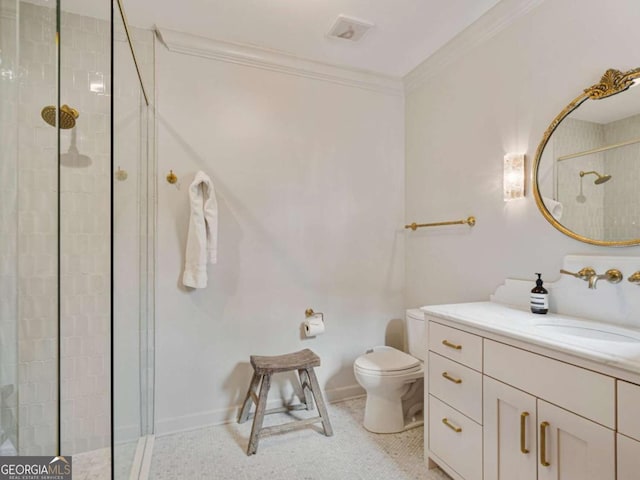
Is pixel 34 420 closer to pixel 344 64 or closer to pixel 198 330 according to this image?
pixel 198 330

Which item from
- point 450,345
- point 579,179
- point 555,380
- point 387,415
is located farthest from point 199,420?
point 579,179

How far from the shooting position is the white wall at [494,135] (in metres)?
1.58

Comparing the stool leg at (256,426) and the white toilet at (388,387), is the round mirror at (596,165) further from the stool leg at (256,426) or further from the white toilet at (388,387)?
the stool leg at (256,426)

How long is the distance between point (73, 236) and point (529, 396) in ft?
5.65

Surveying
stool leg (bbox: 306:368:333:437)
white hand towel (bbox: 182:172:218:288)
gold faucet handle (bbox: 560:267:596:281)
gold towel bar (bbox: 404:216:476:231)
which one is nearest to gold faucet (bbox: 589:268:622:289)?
gold faucet handle (bbox: 560:267:596:281)

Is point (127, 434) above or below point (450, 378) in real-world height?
below

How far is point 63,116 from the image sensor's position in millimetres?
1027

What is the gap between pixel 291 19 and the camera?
2.06 metres

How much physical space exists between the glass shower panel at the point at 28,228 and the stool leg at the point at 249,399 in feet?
4.10

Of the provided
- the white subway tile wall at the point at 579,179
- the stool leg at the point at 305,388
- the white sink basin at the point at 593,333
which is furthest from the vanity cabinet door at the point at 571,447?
the stool leg at the point at 305,388

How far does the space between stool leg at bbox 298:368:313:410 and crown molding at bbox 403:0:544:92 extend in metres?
2.24

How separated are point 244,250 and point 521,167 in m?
1.70

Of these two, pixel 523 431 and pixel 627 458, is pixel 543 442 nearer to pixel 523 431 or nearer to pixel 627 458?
pixel 523 431

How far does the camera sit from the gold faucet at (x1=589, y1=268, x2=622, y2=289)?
1.42m
